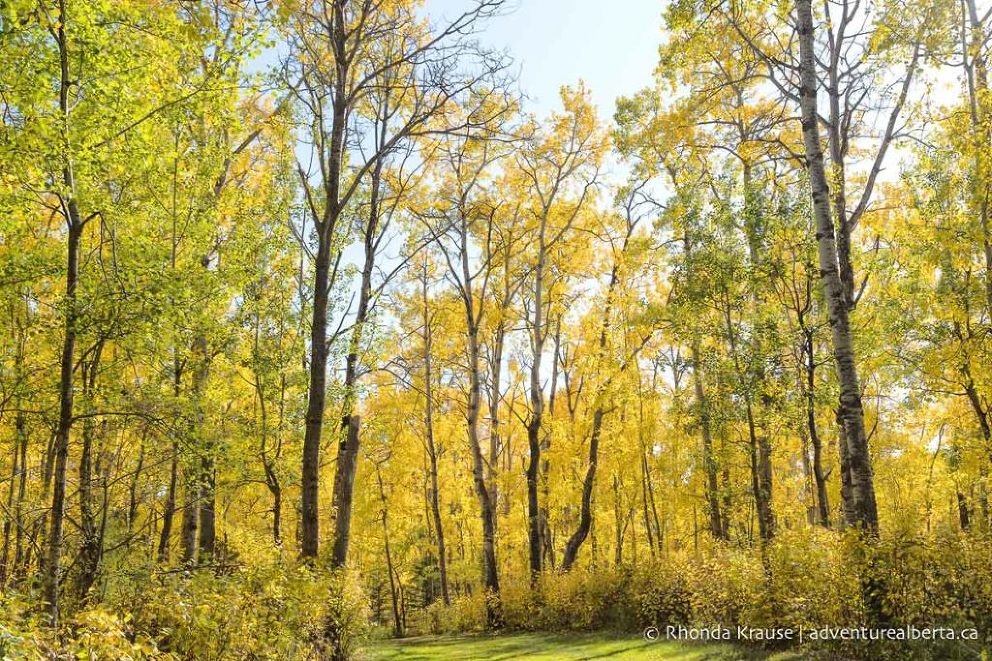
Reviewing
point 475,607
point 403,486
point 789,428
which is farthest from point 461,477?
point 789,428

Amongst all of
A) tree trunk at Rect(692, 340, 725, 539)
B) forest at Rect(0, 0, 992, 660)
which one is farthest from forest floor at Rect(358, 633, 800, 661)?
tree trunk at Rect(692, 340, 725, 539)

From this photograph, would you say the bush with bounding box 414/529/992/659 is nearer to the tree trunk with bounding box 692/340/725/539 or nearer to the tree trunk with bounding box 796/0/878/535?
the tree trunk with bounding box 796/0/878/535

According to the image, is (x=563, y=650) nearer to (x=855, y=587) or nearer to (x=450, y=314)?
(x=855, y=587)

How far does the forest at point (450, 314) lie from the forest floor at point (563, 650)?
1.83ft

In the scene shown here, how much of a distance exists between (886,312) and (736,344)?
8.16ft

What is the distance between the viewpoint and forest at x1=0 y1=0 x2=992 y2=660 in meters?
6.11

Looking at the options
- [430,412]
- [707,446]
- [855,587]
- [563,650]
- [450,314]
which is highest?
[450,314]

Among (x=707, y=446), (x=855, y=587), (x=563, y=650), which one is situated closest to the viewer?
(x=855, y=587)

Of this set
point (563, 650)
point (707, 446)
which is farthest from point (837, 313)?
point (563, 650)

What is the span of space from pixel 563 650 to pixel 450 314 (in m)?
10.4

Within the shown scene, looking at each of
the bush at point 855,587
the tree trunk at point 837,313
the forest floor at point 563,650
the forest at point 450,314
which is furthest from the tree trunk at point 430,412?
the tree trunk at point 837,313

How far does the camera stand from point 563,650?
10117mm

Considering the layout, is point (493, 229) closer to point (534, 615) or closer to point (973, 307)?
point (534, 615)

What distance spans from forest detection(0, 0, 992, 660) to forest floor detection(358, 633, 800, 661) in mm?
558
